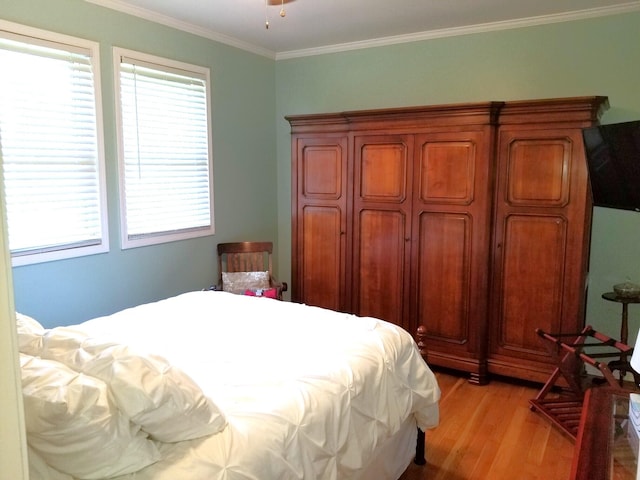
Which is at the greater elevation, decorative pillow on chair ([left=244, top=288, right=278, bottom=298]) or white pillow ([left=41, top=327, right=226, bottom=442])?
white pillow ([left=41, top=327, right=226, bottom=442])

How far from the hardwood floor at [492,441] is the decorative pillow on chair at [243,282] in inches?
62.9

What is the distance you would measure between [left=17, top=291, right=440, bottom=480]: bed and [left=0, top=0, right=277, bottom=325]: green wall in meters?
0.66

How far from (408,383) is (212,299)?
4.15 feet

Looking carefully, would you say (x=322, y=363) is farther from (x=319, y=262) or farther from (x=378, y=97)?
(x=378, y=97)

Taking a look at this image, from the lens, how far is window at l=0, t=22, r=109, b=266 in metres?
2.67

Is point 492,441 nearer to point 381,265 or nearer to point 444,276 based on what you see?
point 444,276

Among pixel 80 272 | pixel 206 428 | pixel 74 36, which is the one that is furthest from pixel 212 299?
pixel 74 36

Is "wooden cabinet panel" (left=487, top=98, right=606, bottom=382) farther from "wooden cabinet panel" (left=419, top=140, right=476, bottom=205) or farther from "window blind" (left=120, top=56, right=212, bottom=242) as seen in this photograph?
"window blind" (left=120, top=56, right=212, bottom=242)

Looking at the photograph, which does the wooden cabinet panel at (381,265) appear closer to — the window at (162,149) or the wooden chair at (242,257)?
the wooden chair at (242,257)

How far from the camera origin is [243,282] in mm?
3926

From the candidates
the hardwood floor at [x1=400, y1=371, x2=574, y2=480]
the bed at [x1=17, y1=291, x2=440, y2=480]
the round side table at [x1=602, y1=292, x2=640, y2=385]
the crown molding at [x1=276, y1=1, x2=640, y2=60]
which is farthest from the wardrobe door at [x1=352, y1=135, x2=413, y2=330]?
the round side table at [x1=602, y1=292, x2=640, y2=385]

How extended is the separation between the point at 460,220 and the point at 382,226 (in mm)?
601

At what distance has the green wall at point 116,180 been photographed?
9.46 ft

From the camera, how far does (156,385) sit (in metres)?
1.36
